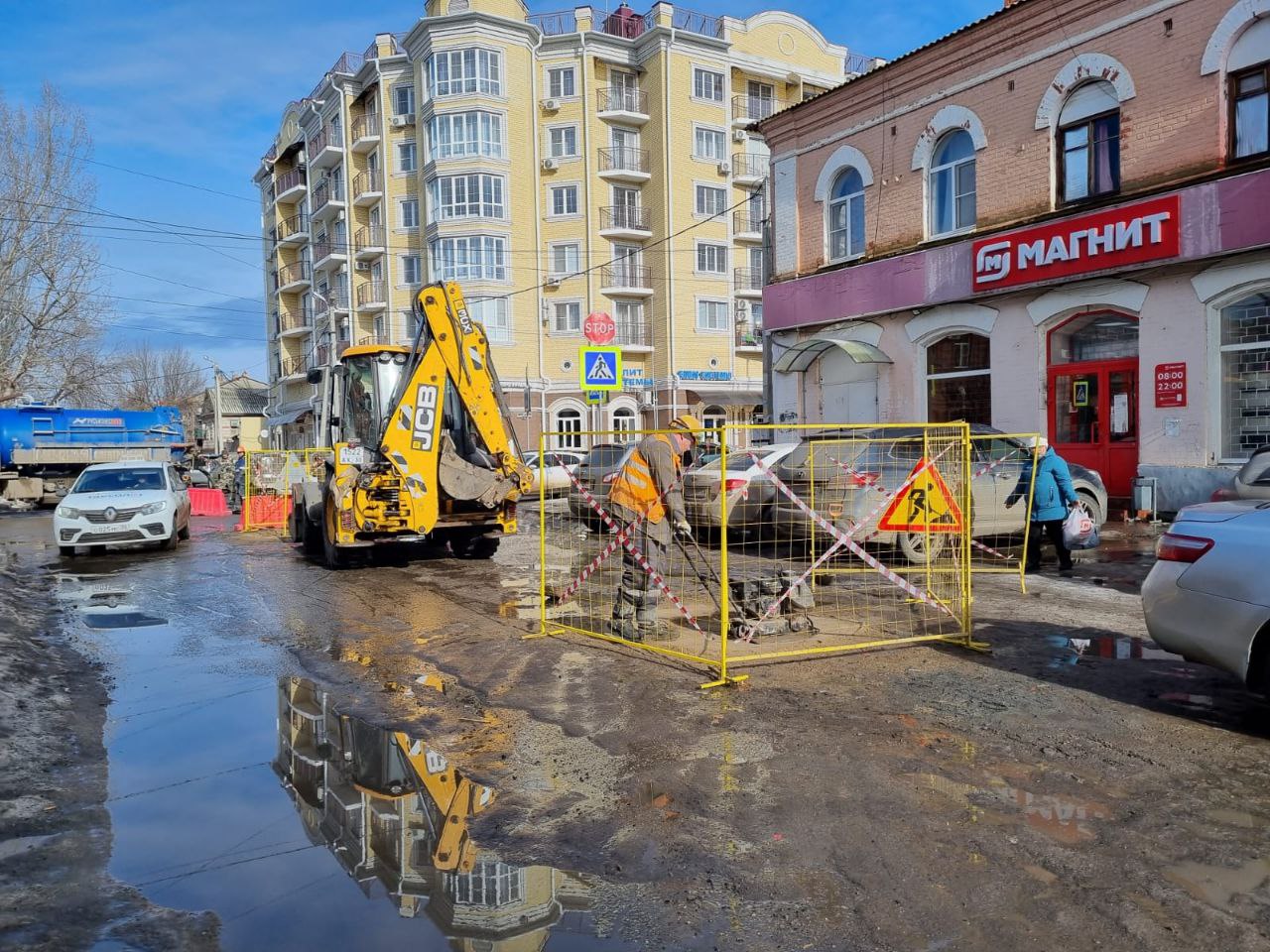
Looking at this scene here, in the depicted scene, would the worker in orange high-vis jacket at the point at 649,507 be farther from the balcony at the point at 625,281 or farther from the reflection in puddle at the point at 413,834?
the balcony at the point at 625,281

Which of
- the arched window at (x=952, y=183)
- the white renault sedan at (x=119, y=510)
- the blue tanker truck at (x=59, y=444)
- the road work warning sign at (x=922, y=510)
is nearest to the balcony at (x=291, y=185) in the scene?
the blue tanker truck at (x=59, y=444)

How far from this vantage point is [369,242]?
46531 millimetres

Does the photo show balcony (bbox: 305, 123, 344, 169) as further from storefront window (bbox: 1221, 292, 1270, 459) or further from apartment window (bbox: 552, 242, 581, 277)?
storefront window (bbox: 1221, 292, 1270, 459)

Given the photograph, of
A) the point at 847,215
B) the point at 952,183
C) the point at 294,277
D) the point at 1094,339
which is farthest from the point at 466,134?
the point at 1094,339

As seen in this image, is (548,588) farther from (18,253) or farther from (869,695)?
(18,253)

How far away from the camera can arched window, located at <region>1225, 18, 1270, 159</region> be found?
13211 millimetres

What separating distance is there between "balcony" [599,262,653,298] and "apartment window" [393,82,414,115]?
12.3m

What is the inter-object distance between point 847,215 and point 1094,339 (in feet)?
20.1

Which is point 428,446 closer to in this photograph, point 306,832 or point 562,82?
point 306,832

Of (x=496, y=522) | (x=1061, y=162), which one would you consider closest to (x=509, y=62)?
(x=1061, y=162)

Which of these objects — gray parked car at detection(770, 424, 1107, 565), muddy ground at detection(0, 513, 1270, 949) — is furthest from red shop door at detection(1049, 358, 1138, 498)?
muddy ground at detection(0, 513, 1270, 949)

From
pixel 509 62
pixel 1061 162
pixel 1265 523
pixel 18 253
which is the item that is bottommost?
pixel 1265 523

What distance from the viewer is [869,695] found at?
6238 millimetres

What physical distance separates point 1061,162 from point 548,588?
11810 millimetres
